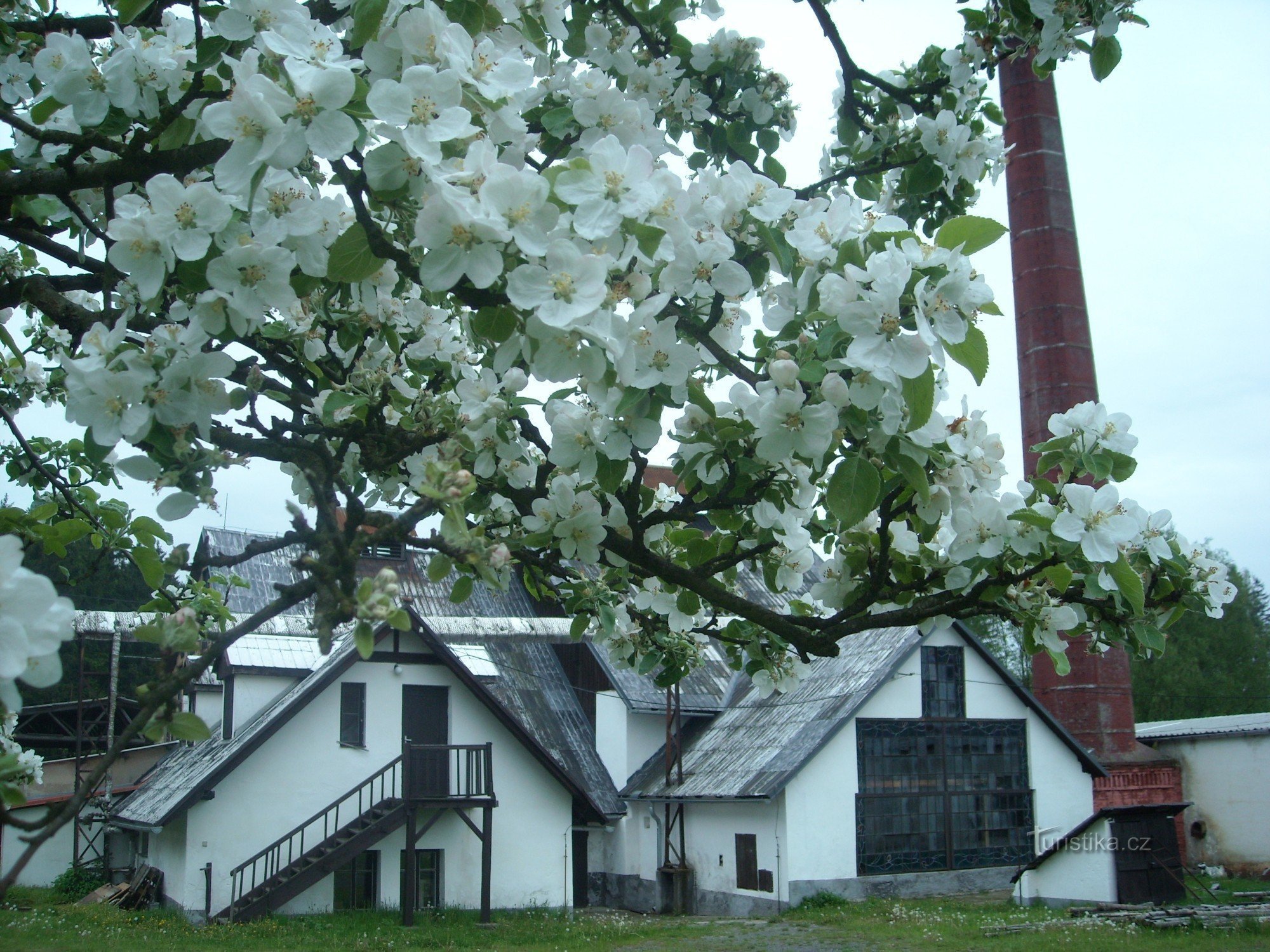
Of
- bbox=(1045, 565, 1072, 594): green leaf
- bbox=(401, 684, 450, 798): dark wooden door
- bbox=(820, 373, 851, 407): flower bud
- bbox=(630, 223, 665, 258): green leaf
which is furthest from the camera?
bbox=(401, 684, 450, 798): dark wooden door

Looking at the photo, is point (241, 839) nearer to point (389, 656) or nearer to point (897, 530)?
point (389, 656)

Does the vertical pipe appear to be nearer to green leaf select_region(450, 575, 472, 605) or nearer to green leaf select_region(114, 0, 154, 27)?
green leaf select_region(450, 575, 472, 605)

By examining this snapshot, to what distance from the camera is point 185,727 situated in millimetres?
2012

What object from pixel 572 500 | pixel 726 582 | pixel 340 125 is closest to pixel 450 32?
pixel 340 125

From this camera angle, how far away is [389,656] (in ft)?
59.3

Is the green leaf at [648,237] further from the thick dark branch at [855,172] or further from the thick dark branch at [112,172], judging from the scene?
the thick dark branch at [855,172]

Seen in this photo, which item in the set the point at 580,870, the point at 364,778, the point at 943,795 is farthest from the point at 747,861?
the point at 364,778

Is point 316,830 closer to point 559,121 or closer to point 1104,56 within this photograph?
point 559,121

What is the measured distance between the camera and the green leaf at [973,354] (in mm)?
2291

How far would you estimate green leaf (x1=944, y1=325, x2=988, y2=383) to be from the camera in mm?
2291

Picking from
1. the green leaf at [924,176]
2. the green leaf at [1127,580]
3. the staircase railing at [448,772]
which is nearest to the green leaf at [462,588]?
the green leaf at [1127,580]

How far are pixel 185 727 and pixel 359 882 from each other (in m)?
16.8

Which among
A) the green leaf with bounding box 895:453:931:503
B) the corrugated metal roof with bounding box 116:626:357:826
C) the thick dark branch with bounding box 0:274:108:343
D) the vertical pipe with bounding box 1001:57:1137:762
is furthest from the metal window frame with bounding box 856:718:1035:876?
the thick dark branch with bounding box 0:274:108:343

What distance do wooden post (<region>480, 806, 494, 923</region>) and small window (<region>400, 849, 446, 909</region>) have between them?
0.69 m
